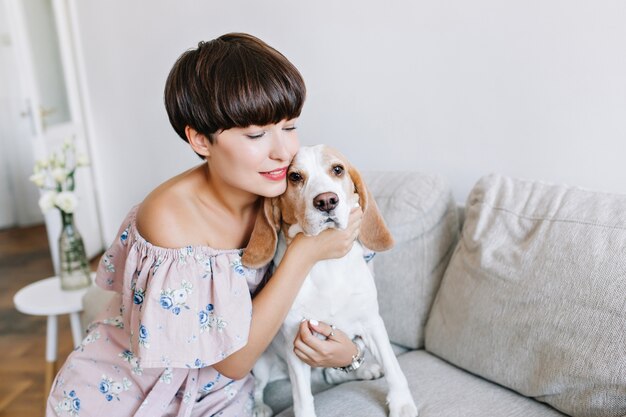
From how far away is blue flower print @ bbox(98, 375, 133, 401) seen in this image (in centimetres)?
143

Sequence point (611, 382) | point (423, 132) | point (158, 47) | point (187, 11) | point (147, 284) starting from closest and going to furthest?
point (611, 382), point (147, 284), point (423, 132), point (187, 11), point (158, 47)

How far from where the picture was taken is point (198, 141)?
128 centimetres

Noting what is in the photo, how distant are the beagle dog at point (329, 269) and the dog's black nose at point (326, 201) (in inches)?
2.1

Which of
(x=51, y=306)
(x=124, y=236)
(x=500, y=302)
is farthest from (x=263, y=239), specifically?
(x=51, y=306)

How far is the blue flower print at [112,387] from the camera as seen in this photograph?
1.43 meters

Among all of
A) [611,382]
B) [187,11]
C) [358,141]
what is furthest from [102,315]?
[187,11]

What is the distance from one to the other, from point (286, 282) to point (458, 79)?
952 millimetres

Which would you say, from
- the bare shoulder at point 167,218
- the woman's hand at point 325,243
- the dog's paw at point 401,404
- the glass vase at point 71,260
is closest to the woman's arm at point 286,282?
the woman's hand at point 325,243

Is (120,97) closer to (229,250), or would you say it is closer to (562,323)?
(229,250)

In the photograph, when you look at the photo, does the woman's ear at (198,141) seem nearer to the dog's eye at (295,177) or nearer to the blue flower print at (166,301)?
the dog's eye at (295,177)

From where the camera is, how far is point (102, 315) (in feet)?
5.22

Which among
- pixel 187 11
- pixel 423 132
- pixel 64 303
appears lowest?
pixel 64 303

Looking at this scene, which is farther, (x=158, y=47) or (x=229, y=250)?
(x=158, y=47)

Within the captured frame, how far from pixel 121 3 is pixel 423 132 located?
1.97 meters
